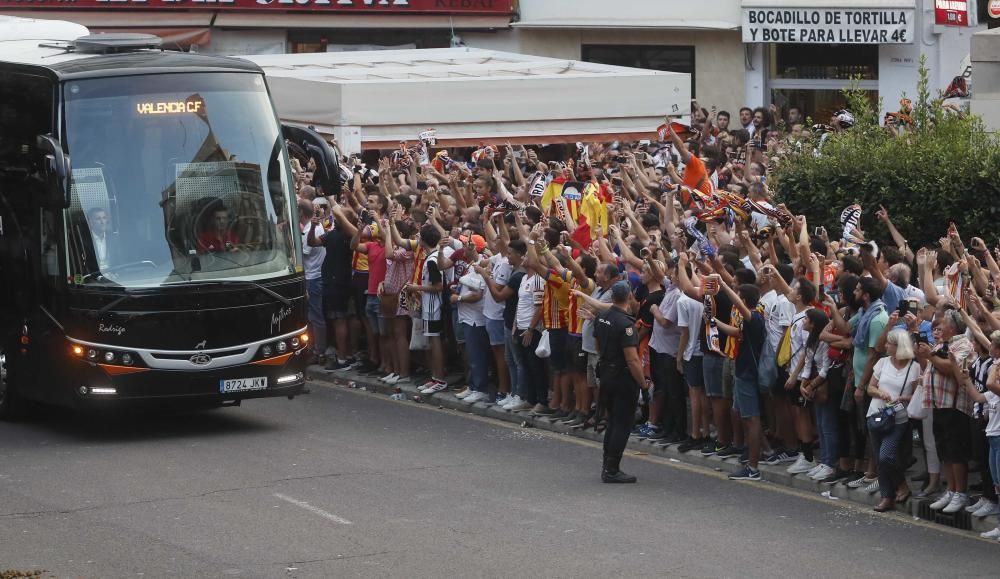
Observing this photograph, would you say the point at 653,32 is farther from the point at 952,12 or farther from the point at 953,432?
the point at 953,432

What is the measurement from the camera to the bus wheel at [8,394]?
15492 millimetres

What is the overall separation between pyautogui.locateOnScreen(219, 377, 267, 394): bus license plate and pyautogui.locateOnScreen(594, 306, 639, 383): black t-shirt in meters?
3.48

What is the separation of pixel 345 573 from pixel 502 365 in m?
6.55

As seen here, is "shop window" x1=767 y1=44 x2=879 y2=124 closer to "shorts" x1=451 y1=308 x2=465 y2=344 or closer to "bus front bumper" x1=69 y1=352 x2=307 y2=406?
"shorts" x1=451 y1=308 x2=465 y2=344

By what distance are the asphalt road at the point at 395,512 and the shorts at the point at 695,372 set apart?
77cm

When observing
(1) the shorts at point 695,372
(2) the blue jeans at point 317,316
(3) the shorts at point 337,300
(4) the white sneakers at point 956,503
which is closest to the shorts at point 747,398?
(1) the shorts at point 695,372

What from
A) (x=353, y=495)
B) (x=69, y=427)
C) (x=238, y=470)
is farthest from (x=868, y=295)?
(x=69, y=427)

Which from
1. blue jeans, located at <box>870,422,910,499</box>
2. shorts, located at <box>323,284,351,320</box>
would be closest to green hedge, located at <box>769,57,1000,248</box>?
blue jeans, located at <box>870,422,910,499</box>

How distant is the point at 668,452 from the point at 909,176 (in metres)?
4.61

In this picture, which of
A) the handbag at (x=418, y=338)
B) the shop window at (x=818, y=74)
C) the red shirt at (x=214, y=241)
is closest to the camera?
the red shirt at (x=214, y=241)

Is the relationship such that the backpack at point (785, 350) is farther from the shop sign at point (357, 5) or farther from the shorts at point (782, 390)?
the shop sign at point (357, 5)

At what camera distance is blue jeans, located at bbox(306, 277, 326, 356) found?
63.9ft

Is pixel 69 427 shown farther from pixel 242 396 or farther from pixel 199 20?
pixel 199 20

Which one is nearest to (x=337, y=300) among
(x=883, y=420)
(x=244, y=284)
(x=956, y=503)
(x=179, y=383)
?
(x=244, y=284)
